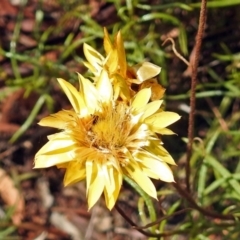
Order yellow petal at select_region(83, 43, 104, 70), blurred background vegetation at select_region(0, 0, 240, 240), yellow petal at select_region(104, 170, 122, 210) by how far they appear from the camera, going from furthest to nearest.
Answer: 1. blurred background vegetation at select_region(0, 0, 240, 240)
2. yellow petal at select_region(83, 43, 104, 70)
3. yellow petal at select_region(104, 170, 122, 210)

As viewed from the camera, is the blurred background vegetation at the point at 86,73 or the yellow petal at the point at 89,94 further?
the blurred background vegetation at the point at 86,73

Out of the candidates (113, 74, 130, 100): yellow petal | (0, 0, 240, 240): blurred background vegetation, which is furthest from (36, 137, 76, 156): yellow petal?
(0, 0, 240, 240): blurred background vegetation

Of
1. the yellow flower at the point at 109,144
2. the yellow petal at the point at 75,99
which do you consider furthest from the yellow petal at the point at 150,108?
the yellow petal at the point at 75,99

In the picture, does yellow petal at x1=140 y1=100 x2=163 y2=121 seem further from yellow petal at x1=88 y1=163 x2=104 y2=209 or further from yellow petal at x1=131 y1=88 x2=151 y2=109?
yellow petal at x1=88 y1=163 x2=104 y2=209

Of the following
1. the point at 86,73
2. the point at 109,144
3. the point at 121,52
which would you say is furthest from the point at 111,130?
the point at 86,73

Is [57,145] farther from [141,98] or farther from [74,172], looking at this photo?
[141,98]

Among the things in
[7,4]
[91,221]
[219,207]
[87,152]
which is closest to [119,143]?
[87,152]

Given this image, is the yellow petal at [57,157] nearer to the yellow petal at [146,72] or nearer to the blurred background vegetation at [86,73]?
the yellow petal at [146,72]
